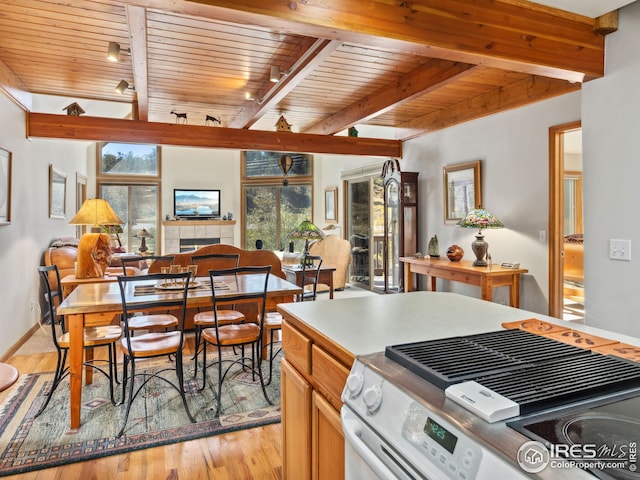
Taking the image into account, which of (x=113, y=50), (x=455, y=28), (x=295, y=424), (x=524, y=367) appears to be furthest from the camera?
(x=113, y=50)

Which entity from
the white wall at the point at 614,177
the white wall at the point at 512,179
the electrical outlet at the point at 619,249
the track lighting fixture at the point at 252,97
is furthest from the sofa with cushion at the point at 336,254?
A: the electrical outlet at the point at 619,249

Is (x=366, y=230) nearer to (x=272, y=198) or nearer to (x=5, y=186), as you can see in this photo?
(x=272, y=198)

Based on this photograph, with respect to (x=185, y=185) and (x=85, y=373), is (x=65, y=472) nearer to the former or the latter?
(x=85, y=373)

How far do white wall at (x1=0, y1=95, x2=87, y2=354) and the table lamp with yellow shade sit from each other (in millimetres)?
707

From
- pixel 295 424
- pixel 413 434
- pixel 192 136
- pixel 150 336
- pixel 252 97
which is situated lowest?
pixel 295 424

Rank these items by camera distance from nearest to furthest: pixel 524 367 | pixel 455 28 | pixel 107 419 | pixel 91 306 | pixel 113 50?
pixel 524 367
pixel 455 28
pixel 91 306
pixel 107 419
pixel 113 50

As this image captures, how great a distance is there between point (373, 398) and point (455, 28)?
2193 mm

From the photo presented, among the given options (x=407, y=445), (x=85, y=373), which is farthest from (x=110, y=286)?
(x=407, y=445)

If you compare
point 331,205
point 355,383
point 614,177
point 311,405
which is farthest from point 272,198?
point 355,383

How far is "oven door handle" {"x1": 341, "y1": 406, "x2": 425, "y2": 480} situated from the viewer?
0.92 meters

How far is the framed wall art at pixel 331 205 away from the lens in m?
8.43

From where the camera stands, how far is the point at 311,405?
1.52 meters

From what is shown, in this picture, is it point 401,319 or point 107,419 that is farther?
point 107,419

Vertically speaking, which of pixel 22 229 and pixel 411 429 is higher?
pixel 22 229
